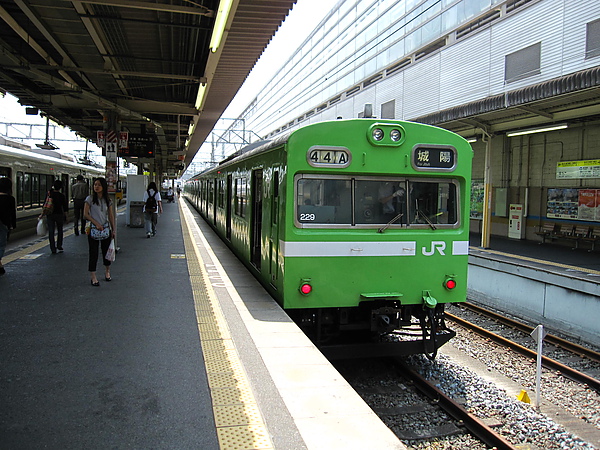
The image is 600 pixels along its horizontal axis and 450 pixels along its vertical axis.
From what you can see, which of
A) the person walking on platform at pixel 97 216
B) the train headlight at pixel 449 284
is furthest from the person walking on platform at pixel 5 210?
the train headlight at pixel 449 284

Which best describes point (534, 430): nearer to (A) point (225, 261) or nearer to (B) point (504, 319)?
(B) point (504, 319)

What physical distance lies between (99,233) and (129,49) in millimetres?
4882

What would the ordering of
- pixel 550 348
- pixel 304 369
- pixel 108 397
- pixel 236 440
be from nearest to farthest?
pixel 236 440, pixel 108 397, pixel 304 369, pixel 550 348

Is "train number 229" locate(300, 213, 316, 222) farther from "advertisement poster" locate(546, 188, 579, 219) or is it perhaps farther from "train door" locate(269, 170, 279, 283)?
"advertisement poster" locate(546, 188, 579, 219)

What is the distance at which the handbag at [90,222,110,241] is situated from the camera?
6.84m

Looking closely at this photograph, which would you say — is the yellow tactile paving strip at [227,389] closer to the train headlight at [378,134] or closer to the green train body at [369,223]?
the green train body at [369,223]

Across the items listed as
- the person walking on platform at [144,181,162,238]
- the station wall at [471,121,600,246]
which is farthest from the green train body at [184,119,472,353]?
the station wall at [471,121,600,246]

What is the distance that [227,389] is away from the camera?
3.67 m

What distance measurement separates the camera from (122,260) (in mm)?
9469

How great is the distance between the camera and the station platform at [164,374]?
3.05 meters

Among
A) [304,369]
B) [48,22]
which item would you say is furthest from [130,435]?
[48,22]

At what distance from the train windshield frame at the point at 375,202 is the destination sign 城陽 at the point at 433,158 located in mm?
168

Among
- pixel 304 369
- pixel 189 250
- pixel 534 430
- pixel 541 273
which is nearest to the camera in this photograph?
pixel 304 369

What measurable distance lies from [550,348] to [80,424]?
7.41 meters
